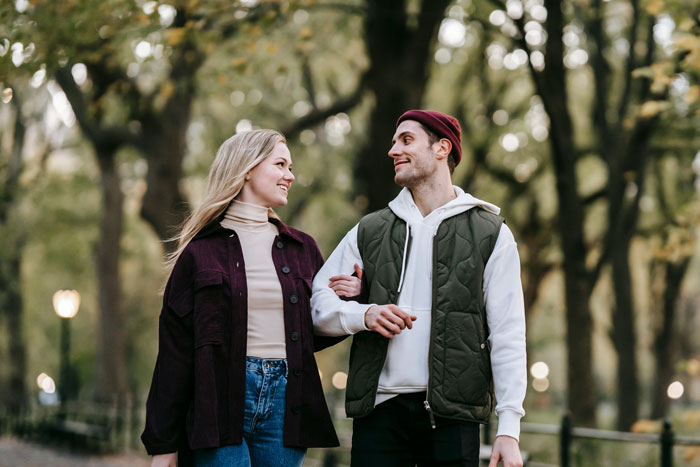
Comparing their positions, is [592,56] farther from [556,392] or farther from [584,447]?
[556,392]

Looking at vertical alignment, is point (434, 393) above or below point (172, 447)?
above

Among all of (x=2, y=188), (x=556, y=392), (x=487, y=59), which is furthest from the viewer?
(x=556, y=392)

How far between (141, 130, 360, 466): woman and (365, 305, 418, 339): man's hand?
0.96 feet

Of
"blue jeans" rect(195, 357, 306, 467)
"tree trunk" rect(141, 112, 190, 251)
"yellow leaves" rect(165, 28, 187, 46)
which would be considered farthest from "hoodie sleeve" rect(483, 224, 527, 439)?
"tree trunk" rect(141, 112, 190, 251)

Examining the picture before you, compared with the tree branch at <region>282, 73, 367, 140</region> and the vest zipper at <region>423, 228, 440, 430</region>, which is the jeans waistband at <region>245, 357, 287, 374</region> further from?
the tree branch at <region>282, 73, 367, 140</region>

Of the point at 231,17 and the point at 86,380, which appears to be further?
the point at 86,380

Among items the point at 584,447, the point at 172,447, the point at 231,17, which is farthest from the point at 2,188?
the point at 172,447

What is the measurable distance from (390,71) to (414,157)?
7416mm

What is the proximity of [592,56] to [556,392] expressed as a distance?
49977mm

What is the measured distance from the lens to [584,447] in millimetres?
10172

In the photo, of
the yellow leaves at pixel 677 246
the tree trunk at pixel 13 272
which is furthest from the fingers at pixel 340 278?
the tree trunk at pixel 13 272

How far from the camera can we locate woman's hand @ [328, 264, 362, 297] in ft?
13.1

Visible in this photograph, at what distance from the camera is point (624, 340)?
1527 cm

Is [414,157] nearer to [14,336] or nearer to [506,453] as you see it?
[506,453]
